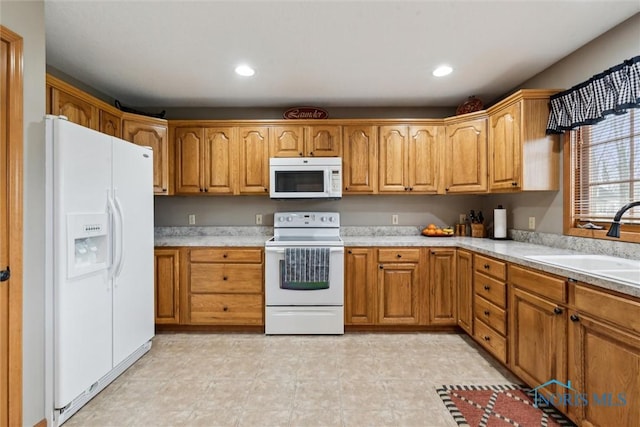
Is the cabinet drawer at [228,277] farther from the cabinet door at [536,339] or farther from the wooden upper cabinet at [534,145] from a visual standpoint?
the wooden upper cabinet at [534,145]

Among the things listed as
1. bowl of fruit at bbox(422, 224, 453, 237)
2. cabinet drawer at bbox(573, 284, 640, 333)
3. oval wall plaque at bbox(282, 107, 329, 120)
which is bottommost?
cabinet drawer at bbox(573, 284, 640, 333)

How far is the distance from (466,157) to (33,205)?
11.1 feet

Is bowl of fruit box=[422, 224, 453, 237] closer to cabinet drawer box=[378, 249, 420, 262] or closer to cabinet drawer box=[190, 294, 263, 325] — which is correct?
cabinet drawer box=[378, 249, 420, 262]

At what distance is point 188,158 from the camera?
3400 millimetres

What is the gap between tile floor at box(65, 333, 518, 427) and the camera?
1.86 m

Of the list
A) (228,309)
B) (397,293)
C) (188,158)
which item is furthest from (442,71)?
(228,309)

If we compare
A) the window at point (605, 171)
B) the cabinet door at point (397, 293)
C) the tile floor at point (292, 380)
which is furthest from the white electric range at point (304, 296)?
the window at point (605, 171)

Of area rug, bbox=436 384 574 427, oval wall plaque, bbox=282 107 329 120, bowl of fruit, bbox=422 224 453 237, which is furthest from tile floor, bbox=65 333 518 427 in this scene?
oval wall plaque, bbox=282 107 329 120

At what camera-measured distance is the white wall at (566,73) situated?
1993 millimetres

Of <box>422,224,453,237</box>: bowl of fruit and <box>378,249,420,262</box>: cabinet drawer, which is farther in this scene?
<box>422,224,453,237</box>: bowl of fruit

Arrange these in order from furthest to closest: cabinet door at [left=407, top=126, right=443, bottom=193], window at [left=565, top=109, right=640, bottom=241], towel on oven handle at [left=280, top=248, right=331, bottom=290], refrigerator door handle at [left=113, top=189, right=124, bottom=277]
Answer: cabinet door at [left=407, top=126, right=443, bottom=193]
towel on oven handle at [left=280, top=248, right=331, bottom=290]
refrigerator door handle at [left=113, top=189, right=124, bottom=277]
window at [left=565, top=109, right=640, bottom=241]

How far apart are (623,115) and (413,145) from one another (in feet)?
5.43

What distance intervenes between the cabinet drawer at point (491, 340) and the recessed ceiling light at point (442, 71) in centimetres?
211

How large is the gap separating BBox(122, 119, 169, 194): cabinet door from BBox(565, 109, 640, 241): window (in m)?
3.62
